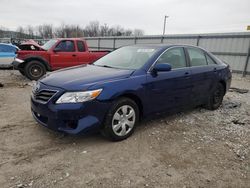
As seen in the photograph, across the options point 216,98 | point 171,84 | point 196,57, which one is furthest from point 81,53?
point 171,84

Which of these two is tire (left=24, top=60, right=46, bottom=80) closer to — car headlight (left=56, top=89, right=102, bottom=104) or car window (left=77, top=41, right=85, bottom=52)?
car window (left=77, top=41, right=85, bottom=52)

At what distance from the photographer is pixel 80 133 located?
320cm

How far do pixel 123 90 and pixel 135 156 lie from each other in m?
0.98

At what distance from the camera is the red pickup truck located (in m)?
8.74

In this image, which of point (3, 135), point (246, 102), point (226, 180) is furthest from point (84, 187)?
point (246, 102)

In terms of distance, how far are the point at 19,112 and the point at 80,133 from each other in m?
2.38

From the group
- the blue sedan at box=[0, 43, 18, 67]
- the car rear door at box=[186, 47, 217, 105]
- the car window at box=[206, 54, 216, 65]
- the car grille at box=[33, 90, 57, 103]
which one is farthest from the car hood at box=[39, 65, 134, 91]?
the blue sedan at box=[0, 43, 18, 67]

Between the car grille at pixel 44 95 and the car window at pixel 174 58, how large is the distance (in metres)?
1.92

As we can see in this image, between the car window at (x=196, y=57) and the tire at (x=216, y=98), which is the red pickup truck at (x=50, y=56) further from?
the tire at (x=216, y=98)

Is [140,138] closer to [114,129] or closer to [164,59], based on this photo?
[114,129]

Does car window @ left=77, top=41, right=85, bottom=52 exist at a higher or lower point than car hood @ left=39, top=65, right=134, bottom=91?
higher

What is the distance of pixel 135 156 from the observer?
321 cm

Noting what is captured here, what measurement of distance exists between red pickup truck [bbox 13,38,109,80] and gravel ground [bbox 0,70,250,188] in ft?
14.8

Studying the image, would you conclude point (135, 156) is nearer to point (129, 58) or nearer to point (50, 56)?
point (129, 58)
